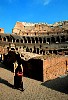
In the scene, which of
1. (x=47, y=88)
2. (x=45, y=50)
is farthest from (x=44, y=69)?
(x=45, y=50)

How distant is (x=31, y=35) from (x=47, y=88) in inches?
1904

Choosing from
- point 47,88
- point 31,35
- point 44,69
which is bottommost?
point 47,88

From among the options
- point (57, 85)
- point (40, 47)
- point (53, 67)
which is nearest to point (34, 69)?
point (53, 67)

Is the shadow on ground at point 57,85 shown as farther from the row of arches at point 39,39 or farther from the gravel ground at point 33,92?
the row of arches at point 39,39

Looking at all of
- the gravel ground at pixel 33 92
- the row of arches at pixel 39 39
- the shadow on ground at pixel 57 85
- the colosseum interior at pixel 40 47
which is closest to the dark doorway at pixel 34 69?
the colosseum interior at pixel 40 47

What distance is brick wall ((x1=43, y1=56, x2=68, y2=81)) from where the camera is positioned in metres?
16.2

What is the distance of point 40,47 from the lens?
5041cm

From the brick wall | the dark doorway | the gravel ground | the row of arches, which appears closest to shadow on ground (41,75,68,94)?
the gravel ground

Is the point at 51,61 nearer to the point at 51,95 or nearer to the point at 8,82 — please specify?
the point at 8,82

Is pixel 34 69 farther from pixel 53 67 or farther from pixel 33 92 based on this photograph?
pixel 33 92

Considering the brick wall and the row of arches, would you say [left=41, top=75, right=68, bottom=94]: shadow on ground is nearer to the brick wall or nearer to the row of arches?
the brick wall

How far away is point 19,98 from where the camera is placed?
11.2m

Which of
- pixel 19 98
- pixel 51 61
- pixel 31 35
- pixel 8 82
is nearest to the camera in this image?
pixel 19 98

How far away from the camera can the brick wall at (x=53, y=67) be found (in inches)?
639
